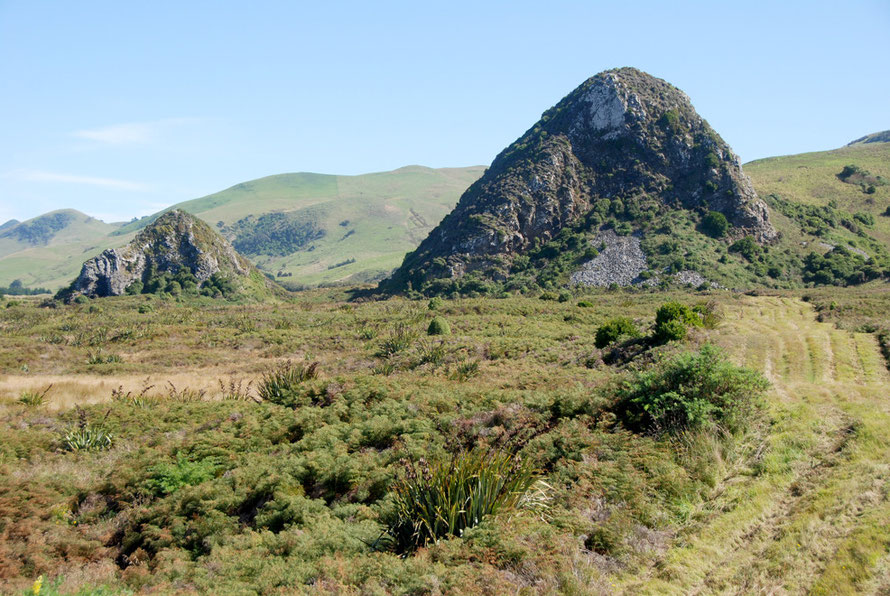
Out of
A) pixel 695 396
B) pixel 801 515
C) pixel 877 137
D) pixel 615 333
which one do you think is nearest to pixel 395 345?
pixel 615 333

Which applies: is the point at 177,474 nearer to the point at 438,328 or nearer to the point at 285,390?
the point at 285,390

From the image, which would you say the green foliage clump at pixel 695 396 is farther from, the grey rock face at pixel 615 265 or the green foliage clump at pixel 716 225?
the green foliage clump at pixel 716 225

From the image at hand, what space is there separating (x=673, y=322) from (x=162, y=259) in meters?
79.0

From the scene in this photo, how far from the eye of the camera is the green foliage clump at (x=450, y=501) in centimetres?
593

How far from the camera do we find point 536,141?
8631 centimetres

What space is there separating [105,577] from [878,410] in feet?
38.6

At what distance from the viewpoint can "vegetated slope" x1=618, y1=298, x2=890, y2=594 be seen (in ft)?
15.6

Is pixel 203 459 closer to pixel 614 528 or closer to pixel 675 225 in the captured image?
pixel 614 528

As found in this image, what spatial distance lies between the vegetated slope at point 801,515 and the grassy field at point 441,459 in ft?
0.09

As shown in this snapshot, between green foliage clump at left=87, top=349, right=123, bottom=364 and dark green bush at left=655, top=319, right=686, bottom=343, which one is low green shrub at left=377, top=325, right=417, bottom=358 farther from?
green foliage clump at left=87, top=349, right=123, bottom=364

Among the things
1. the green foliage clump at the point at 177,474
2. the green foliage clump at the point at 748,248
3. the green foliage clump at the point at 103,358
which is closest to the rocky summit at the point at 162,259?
the green foliage clump at the point at 103,358

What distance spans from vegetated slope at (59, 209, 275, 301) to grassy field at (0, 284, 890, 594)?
63.7m

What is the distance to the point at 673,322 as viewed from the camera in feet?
57.5

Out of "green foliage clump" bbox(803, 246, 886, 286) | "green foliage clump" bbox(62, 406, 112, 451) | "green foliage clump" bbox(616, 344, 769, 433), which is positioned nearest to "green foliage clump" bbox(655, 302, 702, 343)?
"green foliage clump" bbox(616, 344, 769, 433)
